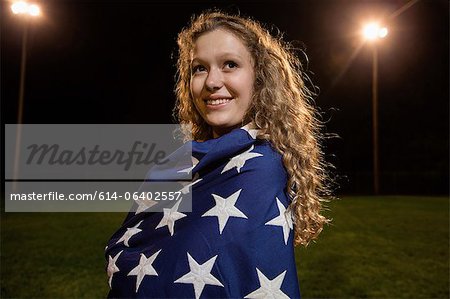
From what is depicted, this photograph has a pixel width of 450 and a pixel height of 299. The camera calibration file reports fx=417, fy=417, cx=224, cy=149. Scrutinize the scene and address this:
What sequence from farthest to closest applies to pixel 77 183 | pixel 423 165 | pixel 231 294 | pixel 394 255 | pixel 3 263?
pixel 423 165, pixel 77 183, pixel 394 255, pixel 3 263, pixel 231 294

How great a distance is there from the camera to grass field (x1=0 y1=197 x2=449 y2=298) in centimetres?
565

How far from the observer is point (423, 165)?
32531 millimetres

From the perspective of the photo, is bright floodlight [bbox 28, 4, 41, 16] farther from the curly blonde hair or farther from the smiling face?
the smiling face

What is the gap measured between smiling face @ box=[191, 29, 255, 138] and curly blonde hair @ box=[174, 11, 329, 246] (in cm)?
5

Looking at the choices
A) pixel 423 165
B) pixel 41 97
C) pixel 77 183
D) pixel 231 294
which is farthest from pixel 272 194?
pixel 41 97

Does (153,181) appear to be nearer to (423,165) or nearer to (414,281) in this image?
(414,281)

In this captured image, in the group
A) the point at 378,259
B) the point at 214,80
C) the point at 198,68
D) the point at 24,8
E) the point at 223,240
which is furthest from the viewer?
the point at 24,8

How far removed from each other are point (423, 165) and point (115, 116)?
27.6 m

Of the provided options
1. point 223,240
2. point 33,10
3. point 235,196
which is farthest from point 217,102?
point 33,10

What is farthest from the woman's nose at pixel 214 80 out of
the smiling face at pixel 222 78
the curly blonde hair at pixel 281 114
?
the curly blonde hair at pixel 281 114

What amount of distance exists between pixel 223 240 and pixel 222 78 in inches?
28.8

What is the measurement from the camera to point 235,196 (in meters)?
1.61

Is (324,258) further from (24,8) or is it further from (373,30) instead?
(24,8)

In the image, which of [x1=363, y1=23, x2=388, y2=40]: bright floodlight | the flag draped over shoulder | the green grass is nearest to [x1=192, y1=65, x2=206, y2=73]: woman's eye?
the flag draped over shoulder
